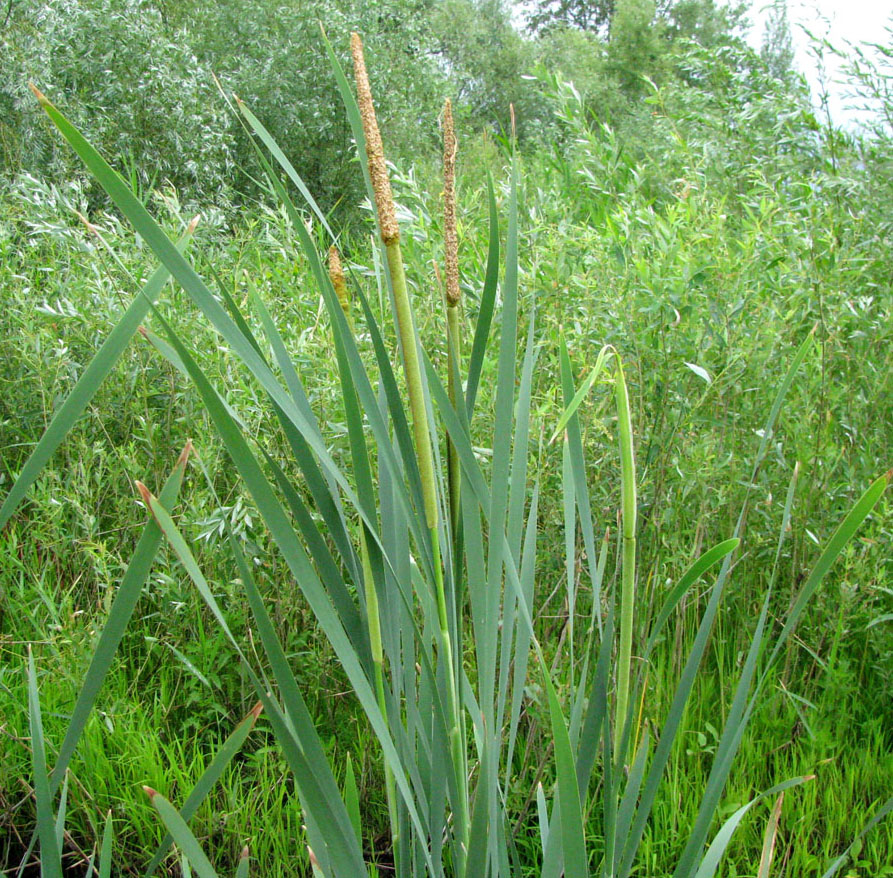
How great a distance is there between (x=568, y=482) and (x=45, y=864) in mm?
617

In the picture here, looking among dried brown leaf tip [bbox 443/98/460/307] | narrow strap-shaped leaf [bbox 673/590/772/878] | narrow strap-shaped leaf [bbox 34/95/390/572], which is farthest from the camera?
narrow strap-shaped leaf [bbox 673/590/772/878]

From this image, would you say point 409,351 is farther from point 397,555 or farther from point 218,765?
point 218,765

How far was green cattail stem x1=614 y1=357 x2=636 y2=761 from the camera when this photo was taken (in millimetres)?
693

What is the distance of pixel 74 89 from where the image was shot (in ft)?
19.7

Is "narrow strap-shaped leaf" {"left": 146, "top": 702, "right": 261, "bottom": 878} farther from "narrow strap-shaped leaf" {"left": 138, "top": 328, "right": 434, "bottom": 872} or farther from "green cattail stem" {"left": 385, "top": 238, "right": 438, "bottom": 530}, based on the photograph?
"green cattail stem" {"left": 385, "top": 238, "right": 438, "bottom": 530}

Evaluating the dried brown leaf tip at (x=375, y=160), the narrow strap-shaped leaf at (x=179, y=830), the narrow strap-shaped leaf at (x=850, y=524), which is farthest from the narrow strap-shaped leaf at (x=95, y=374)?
the narrow strap-shaped leaf at (x=850, y=524)

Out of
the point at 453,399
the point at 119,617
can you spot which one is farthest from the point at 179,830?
the point at 453,399

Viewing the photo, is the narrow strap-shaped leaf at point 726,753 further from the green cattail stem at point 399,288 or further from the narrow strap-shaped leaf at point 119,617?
the narrow strap-shaped leaf at point 119,617

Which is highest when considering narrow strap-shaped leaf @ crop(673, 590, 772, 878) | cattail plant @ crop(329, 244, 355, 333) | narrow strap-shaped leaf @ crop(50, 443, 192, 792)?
cattail plant @ crop(329, 244, 355, 333)

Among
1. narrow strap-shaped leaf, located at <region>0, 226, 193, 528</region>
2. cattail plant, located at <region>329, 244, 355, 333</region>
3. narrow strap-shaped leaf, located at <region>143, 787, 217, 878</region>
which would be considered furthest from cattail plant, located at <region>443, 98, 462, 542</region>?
narrow strap-shaped leaf, located at <region>143, 787, 217, 878</region>

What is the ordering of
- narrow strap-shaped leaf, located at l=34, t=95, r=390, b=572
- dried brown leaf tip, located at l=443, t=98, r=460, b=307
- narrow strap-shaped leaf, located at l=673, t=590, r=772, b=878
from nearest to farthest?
1. narrow strap-shaped leaf, located at l=34, t=95, r=390, b=572
2. dried brown leaf tip, located at l=443, t=98, r=460, b=307
3. narrow strap-shaped leaf, located at l=673, t=590, r=772, b=878

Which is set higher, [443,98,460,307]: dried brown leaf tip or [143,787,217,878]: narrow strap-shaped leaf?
[443,98,460,307]: dried brown leaf tip

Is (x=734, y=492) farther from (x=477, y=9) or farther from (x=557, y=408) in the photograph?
(x=477, y=9)

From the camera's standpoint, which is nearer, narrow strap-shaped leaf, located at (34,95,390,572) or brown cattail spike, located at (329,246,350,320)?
narrow strap-shaped leaf, located at (34,95,390,572)
